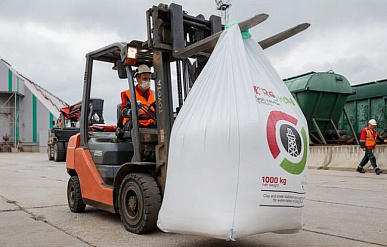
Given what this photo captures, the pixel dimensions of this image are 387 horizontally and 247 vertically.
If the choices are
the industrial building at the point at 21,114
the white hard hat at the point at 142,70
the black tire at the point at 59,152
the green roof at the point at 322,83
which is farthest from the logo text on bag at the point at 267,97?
the industrial building at the point at 21,114

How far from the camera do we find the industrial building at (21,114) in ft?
124

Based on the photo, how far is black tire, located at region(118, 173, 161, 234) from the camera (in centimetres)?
396

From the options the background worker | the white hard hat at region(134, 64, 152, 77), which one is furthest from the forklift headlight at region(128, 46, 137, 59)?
the background worker

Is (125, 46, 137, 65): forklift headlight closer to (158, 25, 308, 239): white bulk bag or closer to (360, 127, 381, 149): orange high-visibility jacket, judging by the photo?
(158, 25, 308, 239): white bulk bag

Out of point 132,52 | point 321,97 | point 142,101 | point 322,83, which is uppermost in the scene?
point 322,83

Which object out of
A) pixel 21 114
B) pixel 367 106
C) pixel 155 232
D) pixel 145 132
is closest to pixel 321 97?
pixel 367 106

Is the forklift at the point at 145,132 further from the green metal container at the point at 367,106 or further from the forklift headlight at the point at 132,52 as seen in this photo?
the green metal container at the point at 367,106

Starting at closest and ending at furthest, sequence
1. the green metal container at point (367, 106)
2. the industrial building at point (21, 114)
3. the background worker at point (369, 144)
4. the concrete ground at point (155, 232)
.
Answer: the concrete ground at point (155, 232)
the background worker at point (369, 144)
the green metal container at point (367, 106)
the industrial building at point (21, 114)

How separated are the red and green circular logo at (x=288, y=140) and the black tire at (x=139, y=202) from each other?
4.51ft

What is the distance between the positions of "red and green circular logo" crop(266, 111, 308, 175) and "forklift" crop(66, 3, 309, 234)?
0.80 m

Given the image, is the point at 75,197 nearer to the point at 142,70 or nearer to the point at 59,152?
the point at 142,70

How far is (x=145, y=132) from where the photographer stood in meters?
4.47

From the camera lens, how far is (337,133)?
1587cm

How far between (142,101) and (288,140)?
2.02 m
